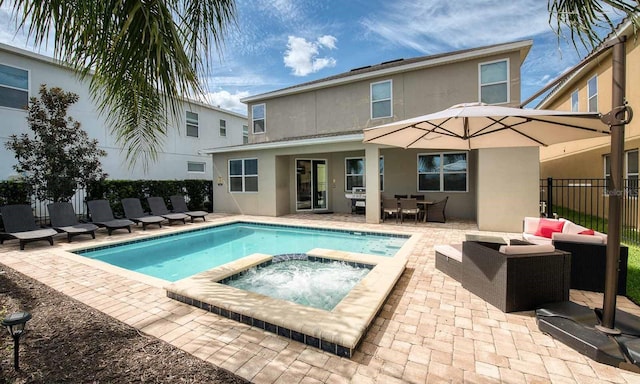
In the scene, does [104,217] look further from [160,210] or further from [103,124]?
[103,124]

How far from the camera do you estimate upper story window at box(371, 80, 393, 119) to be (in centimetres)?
1260

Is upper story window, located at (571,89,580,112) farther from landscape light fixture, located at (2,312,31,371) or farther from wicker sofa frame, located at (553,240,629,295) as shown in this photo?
landscape light fixture, located at (2,312,31,371)

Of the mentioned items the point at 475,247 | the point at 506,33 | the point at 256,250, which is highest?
the point at 506,33

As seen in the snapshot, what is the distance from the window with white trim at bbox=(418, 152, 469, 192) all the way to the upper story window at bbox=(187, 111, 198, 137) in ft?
47.1

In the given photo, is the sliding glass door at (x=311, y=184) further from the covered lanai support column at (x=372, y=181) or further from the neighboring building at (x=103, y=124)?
the neighboring building at (x=103, y=124)

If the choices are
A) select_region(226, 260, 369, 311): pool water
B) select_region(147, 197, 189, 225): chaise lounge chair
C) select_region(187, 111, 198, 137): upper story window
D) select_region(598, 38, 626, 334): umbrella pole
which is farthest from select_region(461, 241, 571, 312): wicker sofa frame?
select_region(187, 111, 198, 137): upper story window

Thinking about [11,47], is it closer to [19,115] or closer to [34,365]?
[19,115]

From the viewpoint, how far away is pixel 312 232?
34.5 ft

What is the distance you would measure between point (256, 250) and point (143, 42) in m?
6.93

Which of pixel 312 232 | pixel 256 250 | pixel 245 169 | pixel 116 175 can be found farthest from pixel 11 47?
pixel 312 232

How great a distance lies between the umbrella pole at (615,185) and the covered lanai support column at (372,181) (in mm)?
8101

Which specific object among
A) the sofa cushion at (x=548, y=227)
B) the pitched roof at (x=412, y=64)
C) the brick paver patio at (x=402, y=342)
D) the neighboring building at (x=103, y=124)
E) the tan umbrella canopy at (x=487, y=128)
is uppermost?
the pitched roof at (x=412, y=64)

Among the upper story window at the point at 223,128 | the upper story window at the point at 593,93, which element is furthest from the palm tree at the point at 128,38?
the upper story window at the point at 223,128

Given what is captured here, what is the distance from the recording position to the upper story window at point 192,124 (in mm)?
18203
